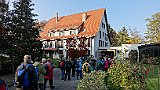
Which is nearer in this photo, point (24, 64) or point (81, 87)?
point (24, 64)

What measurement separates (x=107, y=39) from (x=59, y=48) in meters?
10.9

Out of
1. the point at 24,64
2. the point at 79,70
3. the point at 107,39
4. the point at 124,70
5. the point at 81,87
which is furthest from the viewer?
the point at 107,39

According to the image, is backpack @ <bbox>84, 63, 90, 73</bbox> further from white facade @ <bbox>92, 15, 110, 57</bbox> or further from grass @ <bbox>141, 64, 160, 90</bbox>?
white facade @ <bbox>92, 15, 110, 57</bbox>

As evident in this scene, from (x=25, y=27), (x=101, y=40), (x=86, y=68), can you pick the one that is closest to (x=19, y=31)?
(x=25, y=27)

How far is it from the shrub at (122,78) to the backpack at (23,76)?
3629 millimetres

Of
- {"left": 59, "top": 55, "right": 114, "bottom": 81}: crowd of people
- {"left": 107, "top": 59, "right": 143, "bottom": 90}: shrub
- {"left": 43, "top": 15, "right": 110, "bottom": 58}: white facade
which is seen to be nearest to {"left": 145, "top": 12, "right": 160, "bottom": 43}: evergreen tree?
{"left": 43, "top": 15, "right": 110, "bottom": 58}: white facade

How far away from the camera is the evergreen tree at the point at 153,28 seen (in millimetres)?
61156

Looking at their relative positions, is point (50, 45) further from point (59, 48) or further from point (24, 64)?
point (24, 64)

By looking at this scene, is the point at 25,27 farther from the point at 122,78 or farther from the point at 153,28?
the point at 153,28

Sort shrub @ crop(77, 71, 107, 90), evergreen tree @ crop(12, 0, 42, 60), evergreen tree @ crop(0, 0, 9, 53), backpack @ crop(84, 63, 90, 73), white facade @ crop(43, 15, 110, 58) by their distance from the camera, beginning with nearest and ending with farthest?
shrub @ crop(77, 71, 107, 90) → backpack @ crop(84, 63, 90, 73) → evergreen tree @ crop(0, 0, 9, 53) → evergreen tree @ crop(12, 0, 42, 60) → white facade @ crop(43, 15, 110, 58)

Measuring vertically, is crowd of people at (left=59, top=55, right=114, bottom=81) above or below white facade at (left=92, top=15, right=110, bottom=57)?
below

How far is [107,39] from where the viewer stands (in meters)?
58.4

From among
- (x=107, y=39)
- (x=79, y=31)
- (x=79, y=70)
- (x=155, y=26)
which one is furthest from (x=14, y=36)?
(x=155, y=26)

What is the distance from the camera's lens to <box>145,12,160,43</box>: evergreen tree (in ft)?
201
